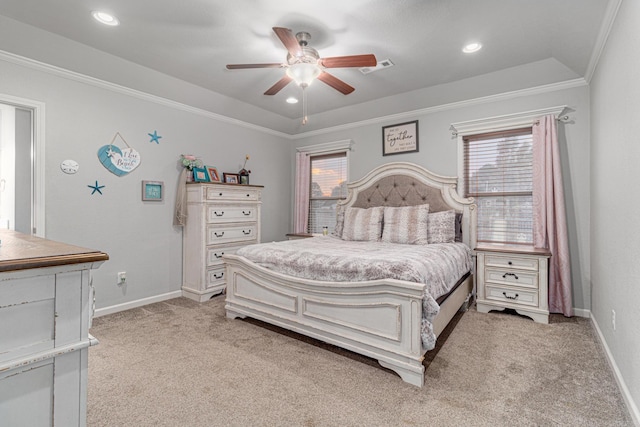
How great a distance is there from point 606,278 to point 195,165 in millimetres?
4237

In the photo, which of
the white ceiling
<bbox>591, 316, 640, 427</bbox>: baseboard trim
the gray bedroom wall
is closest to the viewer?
<bbox>591, 316, 640, 427</bbox>: baseboard trim

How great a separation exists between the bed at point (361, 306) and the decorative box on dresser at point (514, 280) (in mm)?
201

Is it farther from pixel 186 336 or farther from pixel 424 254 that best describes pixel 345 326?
pixel 186 336

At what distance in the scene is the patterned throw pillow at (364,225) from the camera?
12.1 feet

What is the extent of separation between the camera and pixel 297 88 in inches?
149

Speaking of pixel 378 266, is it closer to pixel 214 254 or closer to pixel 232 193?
pixel 214 254

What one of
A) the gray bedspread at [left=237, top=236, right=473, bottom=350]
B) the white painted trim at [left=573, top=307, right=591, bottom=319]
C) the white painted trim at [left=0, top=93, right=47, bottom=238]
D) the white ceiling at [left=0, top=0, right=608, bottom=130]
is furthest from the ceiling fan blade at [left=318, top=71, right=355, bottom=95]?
the white painted trim at [left=573, top=307, right=591, bottom=319]

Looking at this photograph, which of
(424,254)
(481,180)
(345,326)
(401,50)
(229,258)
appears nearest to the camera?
(345,326)

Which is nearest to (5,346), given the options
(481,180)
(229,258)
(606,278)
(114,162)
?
(229,258)

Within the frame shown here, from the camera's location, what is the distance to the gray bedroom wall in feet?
10.2

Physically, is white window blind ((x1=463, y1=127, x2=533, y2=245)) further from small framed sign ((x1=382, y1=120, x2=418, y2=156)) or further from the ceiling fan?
the ceiling fan

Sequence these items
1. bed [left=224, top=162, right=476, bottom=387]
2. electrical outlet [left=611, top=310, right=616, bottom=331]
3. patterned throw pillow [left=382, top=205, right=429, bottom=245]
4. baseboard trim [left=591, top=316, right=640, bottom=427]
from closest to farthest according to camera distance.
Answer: baseboard trim [left=591, top=316, right=640, bottom=427] → bed [left=224, top=162, right=476, bottom=387] → electrical outlet [left=611, top=310, right=616, bottom=331] → patterned throw pillow [left=382, top=205, right=429, bottom=245]

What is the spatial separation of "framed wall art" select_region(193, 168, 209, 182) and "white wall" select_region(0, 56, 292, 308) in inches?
9.5

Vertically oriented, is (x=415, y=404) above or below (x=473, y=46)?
below
